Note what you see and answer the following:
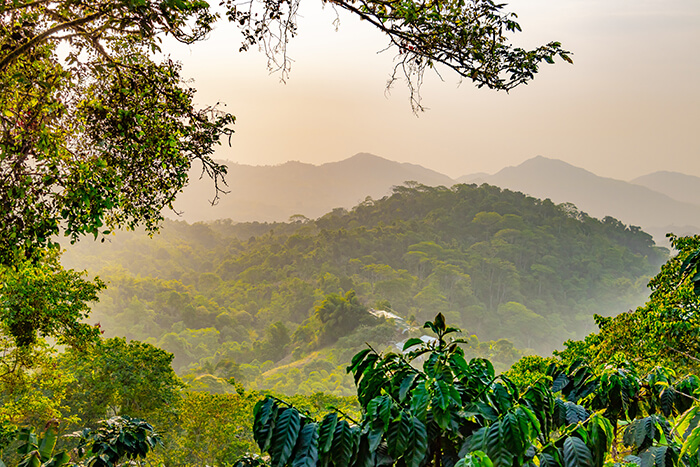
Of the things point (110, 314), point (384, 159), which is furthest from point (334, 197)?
point (110, 314)

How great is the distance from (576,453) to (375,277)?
5762cm

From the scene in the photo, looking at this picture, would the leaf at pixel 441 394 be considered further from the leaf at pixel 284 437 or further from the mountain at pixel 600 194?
the mountain at pixel 600 194

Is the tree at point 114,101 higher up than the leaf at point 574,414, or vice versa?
the tree at point 114,101

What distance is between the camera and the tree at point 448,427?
3.59 ft

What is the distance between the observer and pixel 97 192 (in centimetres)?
221

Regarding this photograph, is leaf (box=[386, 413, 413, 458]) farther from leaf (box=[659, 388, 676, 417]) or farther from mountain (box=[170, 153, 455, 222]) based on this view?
mountain (box=[170, 153, 455, 222])

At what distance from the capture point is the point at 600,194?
133 metres

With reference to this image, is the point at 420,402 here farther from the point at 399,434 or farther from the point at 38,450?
the point at 38,450

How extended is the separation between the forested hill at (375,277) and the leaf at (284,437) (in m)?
39.1

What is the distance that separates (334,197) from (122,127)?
136403 millimetres

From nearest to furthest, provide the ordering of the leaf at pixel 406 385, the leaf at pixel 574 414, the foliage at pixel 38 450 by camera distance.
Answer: the leaf at pixel 406 385 < the leaf at pixel 574 414 < the foliage at pixel 38 450

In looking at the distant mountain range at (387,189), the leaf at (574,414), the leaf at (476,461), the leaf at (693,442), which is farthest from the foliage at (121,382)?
the distant mountain range at (387,189)

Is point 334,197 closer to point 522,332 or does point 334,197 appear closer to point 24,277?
point 522,332

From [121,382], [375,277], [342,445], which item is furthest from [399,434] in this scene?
[375,277]
